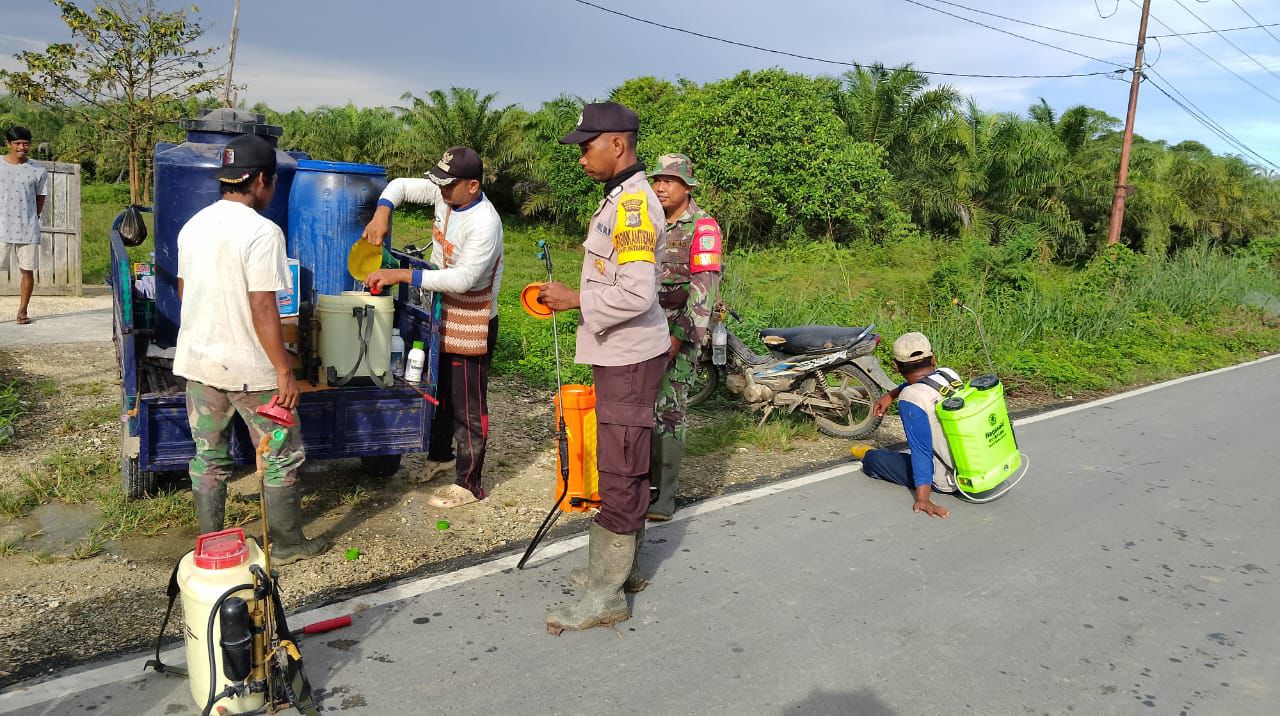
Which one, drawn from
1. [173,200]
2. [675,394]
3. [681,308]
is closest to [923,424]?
[675,394]

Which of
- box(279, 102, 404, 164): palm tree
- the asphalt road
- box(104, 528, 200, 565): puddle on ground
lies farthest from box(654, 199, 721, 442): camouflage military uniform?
box(279, 102, 404, 164): palm tree

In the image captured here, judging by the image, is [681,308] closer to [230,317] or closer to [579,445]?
[579,445]

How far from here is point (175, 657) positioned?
3184 mm

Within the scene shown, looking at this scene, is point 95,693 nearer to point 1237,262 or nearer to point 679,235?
point 679,235

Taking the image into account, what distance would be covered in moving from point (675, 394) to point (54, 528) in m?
3.13

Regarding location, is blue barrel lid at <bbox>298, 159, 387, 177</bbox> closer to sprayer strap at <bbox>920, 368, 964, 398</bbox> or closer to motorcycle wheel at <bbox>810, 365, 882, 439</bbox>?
sprayer strap at <bbox>920, 368, 964, 398</bbox>

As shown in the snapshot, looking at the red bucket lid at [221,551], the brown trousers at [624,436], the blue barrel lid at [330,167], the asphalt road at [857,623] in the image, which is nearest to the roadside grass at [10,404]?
the blue barrel lid at [330,167]

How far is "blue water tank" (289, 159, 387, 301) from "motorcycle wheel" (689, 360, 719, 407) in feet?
10.2

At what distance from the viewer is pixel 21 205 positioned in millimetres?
Result: 8695

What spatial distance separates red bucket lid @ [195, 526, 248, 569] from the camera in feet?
9.05

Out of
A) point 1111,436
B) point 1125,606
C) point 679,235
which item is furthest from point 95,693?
point 1111,436

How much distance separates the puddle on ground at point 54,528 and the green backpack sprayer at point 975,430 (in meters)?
4.47

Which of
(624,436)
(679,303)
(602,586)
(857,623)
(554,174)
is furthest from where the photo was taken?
(554,174)

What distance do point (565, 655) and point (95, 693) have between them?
5.15 ft
